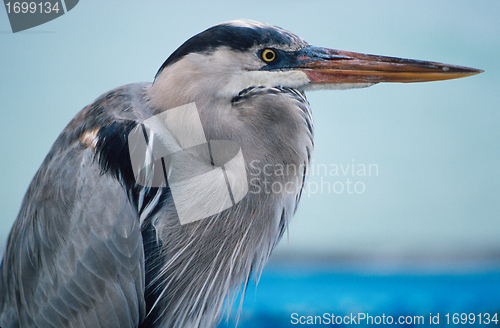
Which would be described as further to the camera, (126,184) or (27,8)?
(27,8)

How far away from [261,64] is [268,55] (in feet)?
0.09

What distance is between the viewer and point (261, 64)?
0.88m

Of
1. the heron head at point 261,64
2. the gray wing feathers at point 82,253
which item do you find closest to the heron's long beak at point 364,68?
the heron head at point 261,64

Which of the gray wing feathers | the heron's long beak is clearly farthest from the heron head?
the gray wing feathers

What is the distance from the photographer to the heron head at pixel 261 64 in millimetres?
863

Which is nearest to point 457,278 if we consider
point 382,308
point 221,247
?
point 382,308

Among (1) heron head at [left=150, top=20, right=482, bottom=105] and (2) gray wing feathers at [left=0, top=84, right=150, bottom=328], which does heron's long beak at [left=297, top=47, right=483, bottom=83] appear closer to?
(1) heron head at [left=150, top=20, right=482, bottom=105]

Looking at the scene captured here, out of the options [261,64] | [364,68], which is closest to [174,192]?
[261,64]

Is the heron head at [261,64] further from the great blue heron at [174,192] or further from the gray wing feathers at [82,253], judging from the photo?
the gray wing feathers at [82,253]

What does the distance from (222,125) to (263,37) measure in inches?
7.8

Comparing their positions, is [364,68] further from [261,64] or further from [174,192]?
[174,192]

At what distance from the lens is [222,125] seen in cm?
85

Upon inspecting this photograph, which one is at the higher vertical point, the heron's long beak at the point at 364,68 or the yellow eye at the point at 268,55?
the yellow eye at the point at 268,55

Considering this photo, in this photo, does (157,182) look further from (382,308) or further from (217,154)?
(382,308)
